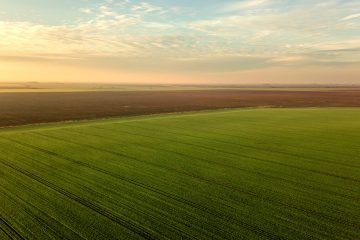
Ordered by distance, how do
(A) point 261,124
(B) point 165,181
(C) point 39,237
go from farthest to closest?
(A) point 261,124
(B) point 165,181
(C) point 39,237

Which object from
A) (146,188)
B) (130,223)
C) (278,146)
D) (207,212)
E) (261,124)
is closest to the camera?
(130,223)

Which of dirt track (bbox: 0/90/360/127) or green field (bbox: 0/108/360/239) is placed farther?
dirt track (bbox: 0/90/360/127)

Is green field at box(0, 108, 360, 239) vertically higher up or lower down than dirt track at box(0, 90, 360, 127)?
higher up

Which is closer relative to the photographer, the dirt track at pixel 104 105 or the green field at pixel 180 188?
the green field at pixel 180 188

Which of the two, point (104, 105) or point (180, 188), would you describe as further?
point (104, 105)

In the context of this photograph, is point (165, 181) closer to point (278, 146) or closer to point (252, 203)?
point (252, 203)

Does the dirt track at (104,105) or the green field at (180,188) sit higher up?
the green field at (180,188)

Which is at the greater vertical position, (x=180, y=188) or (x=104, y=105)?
(x=180, y=188)

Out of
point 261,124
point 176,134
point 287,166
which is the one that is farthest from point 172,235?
point 261,124
